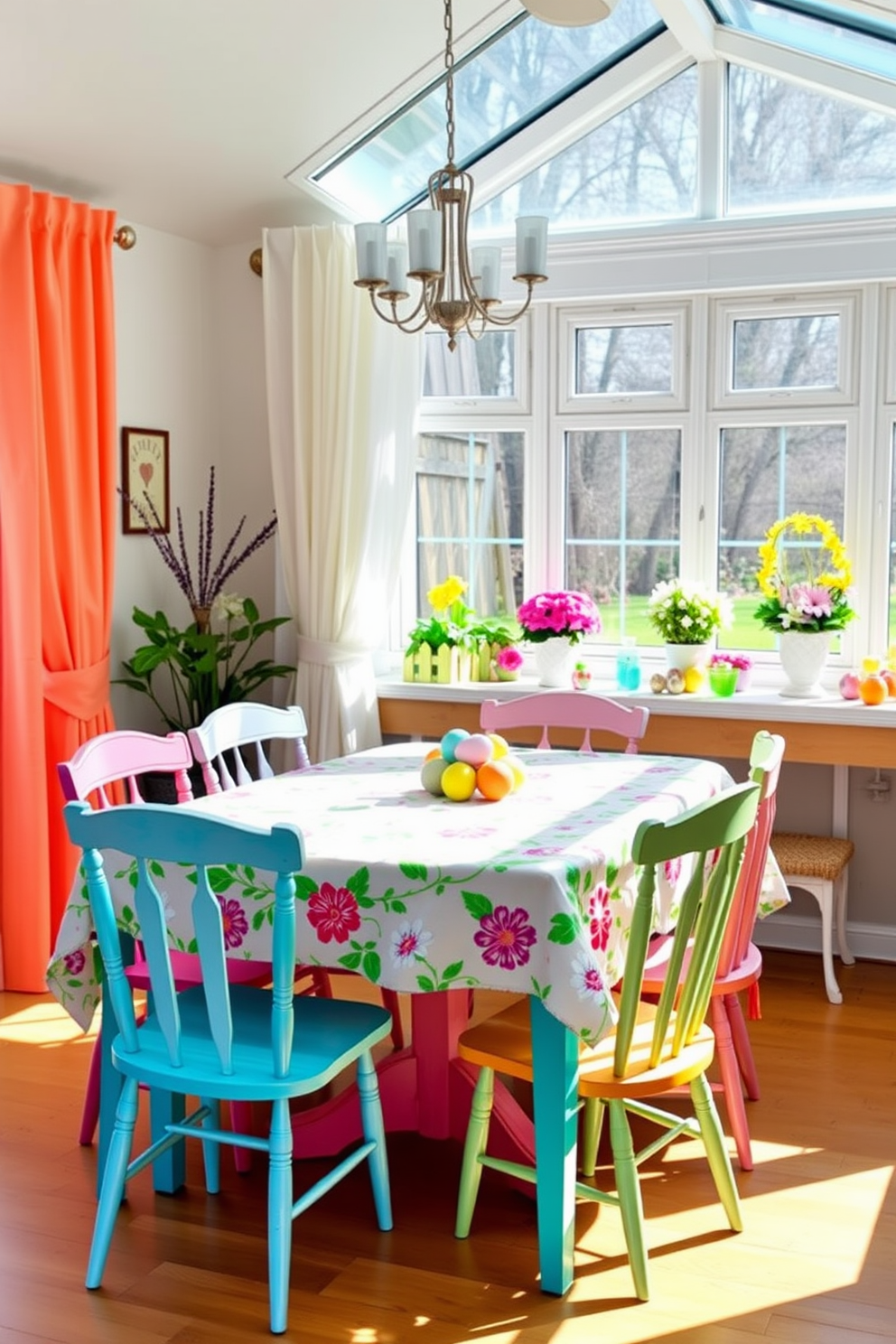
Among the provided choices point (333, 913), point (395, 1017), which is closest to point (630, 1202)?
point (333, 913)

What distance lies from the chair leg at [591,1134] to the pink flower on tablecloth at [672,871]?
18.8 inches

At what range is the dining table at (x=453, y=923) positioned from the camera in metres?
2.37

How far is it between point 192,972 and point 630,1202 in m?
1.01

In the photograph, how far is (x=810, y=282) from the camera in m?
4.38

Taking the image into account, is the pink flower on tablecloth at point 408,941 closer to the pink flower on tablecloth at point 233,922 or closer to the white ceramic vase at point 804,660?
the pink flower on tablecloth at point 233,922

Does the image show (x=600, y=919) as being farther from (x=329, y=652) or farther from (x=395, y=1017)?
(x=329, y=652)

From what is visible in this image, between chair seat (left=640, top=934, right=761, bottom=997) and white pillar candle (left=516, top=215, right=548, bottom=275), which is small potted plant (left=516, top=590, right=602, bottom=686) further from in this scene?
white pillar candle (left=516, top=215, right=548, bottom=275)

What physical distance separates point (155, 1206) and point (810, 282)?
3273 millimetres

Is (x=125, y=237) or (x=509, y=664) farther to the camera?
(x=509, y=664)

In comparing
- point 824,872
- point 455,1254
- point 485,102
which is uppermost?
point 485,102

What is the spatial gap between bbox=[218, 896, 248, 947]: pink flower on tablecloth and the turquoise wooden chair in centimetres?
45

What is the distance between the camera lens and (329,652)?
478cm

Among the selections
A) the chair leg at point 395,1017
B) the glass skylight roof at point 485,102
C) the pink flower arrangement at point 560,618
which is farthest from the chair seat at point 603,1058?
the glass skylight roof at point 485,102

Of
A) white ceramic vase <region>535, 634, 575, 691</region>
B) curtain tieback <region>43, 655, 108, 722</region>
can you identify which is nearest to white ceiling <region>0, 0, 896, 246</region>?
curtain tieback <region>43, 655, 108, 722</region>
